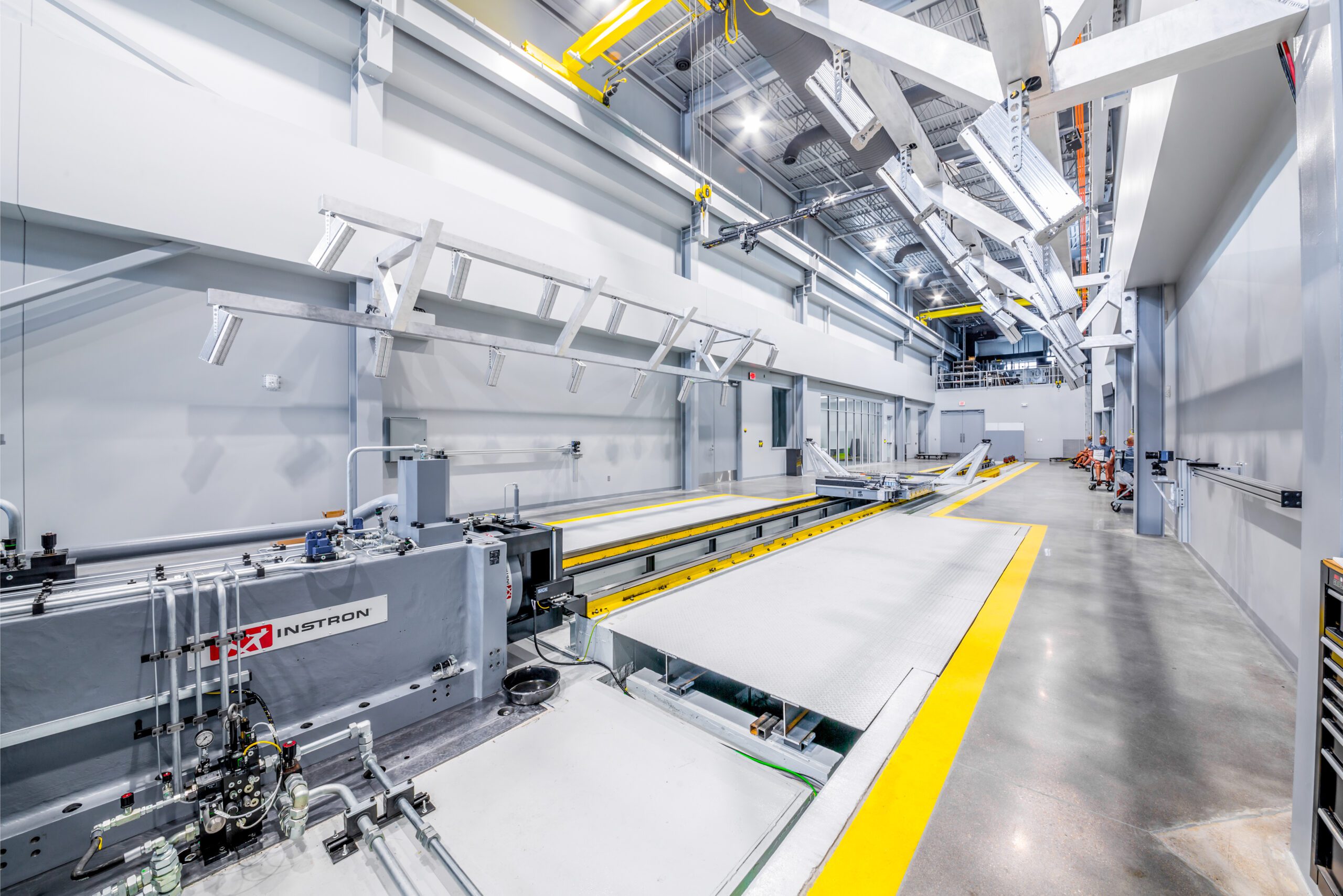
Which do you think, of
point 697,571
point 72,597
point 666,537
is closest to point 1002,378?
point 666,537

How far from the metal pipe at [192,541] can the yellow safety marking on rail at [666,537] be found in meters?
1.57

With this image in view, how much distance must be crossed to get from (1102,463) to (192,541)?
604 inches

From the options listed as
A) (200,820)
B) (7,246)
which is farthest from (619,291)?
(7,246)

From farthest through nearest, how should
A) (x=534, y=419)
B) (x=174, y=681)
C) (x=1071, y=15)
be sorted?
(x=534, y=419)
(x=1071, y=15)
(x=174, y=681)

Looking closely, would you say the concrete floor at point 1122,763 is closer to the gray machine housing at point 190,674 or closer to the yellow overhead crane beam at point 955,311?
the gray machine housing at point 190,674

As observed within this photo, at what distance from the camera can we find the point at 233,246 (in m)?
4.30

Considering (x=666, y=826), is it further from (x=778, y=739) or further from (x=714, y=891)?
(x=778, y=739)

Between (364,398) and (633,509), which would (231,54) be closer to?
(364,398)

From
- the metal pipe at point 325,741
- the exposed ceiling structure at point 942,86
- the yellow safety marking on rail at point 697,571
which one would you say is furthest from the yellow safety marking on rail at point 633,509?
the exposed ceiling structure at point 942,86

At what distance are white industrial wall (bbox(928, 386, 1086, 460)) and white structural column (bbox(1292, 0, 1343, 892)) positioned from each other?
2411 cm

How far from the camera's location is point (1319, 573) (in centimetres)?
127

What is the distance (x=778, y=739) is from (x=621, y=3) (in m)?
8.28

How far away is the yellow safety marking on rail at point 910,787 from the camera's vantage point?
1.32 meters

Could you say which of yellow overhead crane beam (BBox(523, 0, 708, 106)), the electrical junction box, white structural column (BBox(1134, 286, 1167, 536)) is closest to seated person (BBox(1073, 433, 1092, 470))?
white structural column (BBox(1134, 286, 1167, 536))
